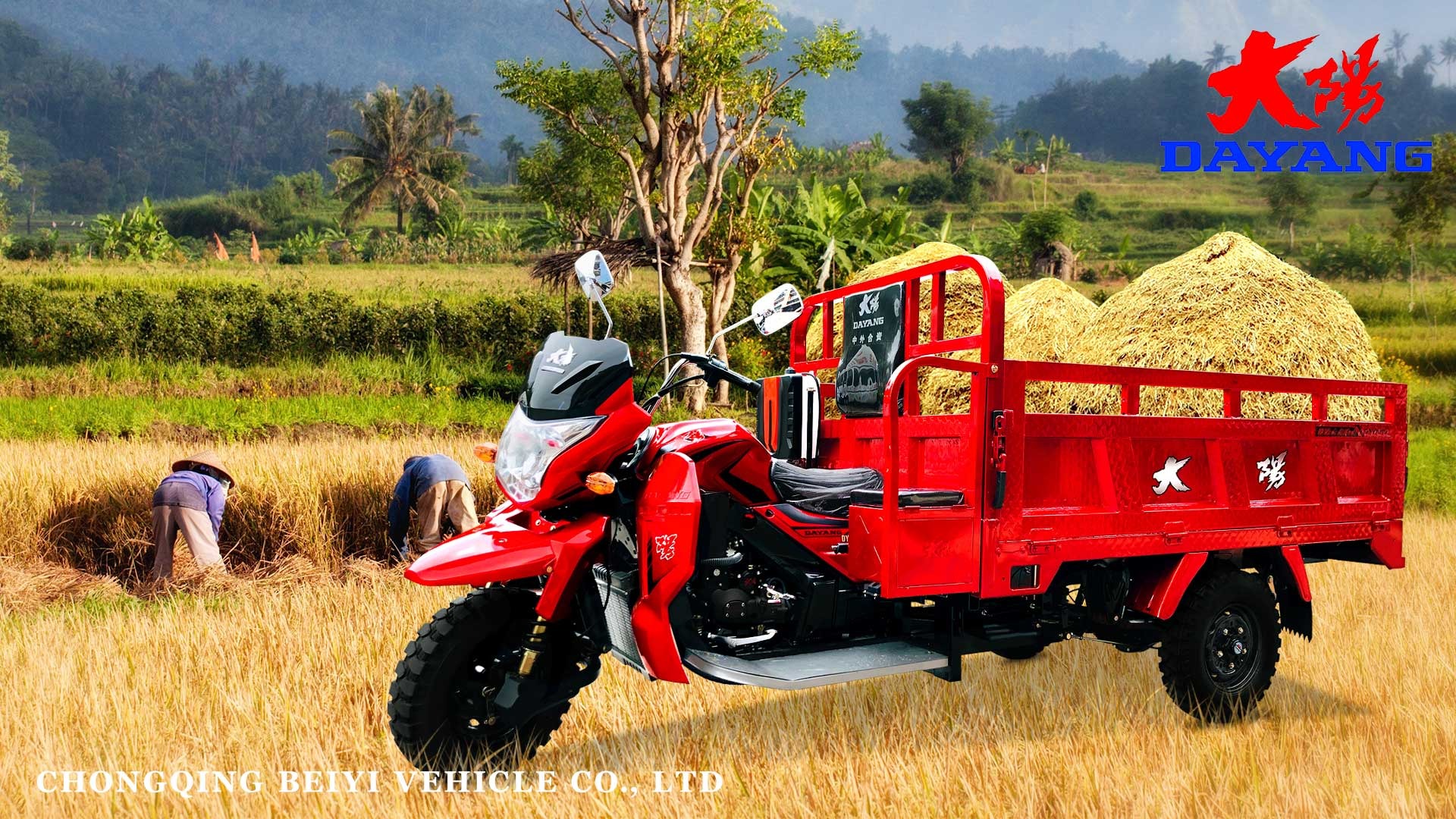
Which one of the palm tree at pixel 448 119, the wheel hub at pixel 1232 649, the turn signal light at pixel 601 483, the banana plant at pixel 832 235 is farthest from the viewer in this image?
the palm tree at pixel 448 119

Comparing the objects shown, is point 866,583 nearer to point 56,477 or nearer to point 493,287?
point 56,477

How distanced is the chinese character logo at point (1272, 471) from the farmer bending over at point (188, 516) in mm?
5625

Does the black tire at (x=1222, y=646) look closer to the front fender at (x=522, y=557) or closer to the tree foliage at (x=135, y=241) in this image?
the front fender at (x=522, y=557)

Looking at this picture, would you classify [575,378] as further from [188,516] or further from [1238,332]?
[1238,332]

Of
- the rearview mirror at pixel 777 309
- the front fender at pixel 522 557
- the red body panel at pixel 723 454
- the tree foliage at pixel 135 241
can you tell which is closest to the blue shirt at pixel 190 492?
the front fender at pixel 522 557

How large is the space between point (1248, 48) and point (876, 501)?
38.7 feet

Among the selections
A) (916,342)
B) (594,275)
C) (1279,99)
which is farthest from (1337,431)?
(1279,99)

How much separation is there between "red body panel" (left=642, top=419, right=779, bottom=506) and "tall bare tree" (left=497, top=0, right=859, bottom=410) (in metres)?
14.6

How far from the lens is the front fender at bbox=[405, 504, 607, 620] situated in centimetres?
354

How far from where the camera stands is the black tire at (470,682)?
3.66 meters

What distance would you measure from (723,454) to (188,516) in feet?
14.2

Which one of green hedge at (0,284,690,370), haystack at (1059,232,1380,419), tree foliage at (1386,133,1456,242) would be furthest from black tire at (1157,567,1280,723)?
tree foliage at (1386,133,1456,242)

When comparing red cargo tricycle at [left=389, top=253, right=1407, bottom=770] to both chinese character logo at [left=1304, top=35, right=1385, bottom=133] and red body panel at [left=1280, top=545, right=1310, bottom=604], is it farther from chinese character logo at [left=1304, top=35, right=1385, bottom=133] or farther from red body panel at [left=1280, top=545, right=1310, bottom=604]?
chinese character logo at [left=1304, top=35, right=1385, bottom=133]

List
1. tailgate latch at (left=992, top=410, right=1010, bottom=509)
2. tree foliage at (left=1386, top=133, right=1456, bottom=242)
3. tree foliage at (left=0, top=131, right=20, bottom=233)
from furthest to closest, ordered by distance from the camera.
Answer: tree foliage at (left=0, top=131, right=20, bottom=233) → tree foliage at (left=1386, top=133, right=1456, bottom=242) → tailgate latch at (left=992, top=410, right=1010, bottom=509)
